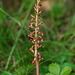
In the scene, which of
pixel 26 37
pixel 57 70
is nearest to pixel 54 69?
pixel 57 70

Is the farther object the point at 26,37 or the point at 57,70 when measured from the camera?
the point at 26,37

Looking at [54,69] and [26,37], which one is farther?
[26,37]

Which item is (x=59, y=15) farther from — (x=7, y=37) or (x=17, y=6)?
(x=7, y=37)

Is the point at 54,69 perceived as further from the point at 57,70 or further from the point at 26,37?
the point at 26,37

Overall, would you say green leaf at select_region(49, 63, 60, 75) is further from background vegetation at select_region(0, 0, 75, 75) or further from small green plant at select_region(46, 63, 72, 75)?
background vegetation at select_region(0, 0, 75, 75)

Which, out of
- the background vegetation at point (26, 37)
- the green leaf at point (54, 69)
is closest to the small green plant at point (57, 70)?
the green leaf at point (54, 69)

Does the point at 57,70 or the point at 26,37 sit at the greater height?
the point at 26,37

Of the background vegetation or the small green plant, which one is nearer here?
the small green plant

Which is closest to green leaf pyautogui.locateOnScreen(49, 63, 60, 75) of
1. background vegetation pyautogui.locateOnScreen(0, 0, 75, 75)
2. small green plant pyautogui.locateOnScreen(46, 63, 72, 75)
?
small green plant pyautogui.locateOnScreen(46, 63, 72, 75)
